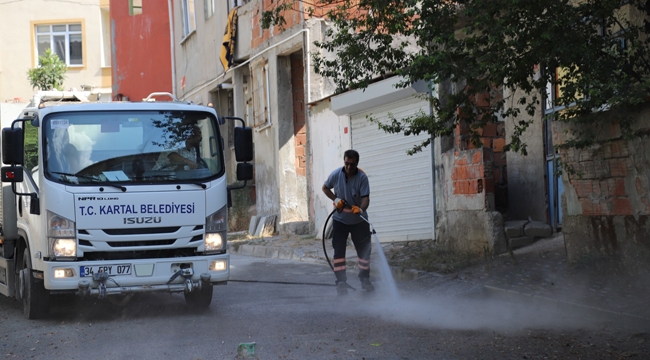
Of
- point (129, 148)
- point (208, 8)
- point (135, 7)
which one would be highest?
point (135, 7)

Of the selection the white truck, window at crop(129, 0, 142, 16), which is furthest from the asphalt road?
window at crop(129, 0, 142, 16)

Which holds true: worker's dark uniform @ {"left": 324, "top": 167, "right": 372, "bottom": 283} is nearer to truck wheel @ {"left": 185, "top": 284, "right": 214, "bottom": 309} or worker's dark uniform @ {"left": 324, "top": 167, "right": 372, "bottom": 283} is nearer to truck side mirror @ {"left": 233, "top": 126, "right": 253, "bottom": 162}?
truck side mirror @ {"left": 233, "top": 126, "right": 253, "bottom": 162}

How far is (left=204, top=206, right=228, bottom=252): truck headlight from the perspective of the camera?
8.93m

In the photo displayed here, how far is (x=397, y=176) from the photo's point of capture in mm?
15430

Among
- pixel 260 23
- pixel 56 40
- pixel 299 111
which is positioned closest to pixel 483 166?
pixel 299 111

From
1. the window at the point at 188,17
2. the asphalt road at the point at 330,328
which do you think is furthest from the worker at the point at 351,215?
the window at the point at 188,17

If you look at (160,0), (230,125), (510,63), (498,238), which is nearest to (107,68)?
(160,0)

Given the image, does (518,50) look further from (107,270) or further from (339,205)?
(107,270)

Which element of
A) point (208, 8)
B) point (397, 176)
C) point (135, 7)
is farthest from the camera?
point (135, 7)

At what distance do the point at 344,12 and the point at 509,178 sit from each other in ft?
15.9

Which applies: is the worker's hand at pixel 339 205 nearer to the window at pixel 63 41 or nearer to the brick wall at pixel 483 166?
the brick wall at pixel 483 166

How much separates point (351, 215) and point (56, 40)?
31814mm

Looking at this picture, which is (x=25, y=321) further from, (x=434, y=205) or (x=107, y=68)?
(x=107, y=68)

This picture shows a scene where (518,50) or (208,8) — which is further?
(208,8)
